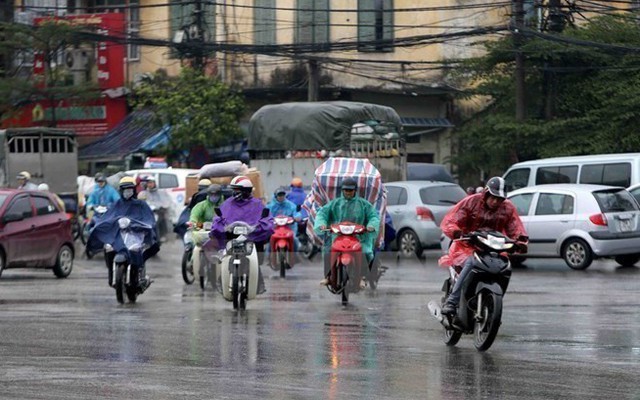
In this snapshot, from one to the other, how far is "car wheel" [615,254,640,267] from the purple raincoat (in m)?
9.60

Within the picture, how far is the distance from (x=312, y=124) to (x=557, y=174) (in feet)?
24.4

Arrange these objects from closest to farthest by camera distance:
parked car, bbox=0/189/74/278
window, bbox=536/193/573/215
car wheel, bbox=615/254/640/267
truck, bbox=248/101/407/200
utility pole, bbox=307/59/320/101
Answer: parked car, bbox=0/189/74/278 → window, bbox=536/193/573/215 → car wheel, bbox=615/254/640/267 → truck, bbox=248/101/407/200 → utility pole, bbox=307/59/320/101

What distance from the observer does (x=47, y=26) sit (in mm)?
46312

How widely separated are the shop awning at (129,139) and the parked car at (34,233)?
71.1 ft

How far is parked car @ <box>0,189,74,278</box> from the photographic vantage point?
75.0 feet

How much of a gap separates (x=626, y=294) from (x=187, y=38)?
25.6 meters

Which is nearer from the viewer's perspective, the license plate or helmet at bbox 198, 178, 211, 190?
helmet at bbox 198, 178, 211, 190

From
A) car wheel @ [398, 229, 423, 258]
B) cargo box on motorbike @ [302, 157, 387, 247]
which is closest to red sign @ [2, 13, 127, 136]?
car wheel @ [398, 229, 423, 258]

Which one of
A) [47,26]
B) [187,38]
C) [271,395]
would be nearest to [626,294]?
[271,395]

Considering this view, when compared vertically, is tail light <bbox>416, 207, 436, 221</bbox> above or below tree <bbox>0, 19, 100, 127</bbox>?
below

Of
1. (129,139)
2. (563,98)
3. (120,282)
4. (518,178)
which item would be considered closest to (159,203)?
(518,178)

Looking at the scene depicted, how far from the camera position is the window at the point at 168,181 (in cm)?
3691

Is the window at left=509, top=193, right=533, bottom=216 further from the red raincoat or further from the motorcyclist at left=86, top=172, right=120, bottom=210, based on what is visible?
the red raincoat

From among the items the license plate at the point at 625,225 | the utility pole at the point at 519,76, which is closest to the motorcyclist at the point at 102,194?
the utility pole at the point at 519,76
